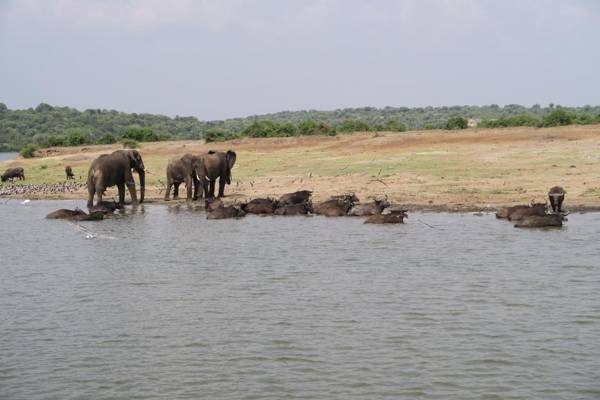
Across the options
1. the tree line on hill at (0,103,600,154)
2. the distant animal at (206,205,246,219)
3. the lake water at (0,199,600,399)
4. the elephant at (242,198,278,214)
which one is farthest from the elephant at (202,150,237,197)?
the tree line on hill at (0,103,600,154)

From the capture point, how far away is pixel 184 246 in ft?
63.5

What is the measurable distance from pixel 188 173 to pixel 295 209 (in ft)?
18.5

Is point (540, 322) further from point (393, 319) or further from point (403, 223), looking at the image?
point (403, 223)

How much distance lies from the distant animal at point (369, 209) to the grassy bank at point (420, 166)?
2306 mm

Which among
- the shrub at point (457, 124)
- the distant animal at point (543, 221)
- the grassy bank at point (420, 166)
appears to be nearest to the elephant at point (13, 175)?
the grassy bank at point (420, 166)

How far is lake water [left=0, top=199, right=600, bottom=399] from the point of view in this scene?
9.52m

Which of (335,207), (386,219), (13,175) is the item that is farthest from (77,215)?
(13,175)

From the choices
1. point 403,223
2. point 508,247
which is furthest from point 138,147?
point 508,247

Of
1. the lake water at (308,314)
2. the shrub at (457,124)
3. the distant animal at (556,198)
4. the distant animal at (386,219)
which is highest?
the shrub at (457,124)

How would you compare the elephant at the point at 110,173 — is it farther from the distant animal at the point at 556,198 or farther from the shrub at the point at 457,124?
the shrub at the point at 457,124

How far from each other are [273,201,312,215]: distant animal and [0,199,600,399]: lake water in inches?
111

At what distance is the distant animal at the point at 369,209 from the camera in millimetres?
22688

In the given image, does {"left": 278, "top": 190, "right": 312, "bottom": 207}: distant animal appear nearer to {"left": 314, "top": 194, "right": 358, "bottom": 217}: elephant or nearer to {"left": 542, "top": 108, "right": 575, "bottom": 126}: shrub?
{"left": 314, "top": 194, "right": 358, "bottom": 217}: elephant

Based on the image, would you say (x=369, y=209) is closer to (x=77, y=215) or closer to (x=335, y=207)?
(x=335, y=207)
